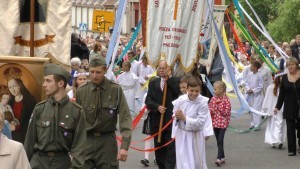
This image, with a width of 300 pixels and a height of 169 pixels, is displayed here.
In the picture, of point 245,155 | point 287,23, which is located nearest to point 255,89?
point 245,155

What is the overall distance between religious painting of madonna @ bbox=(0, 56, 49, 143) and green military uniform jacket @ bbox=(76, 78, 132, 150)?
62cm

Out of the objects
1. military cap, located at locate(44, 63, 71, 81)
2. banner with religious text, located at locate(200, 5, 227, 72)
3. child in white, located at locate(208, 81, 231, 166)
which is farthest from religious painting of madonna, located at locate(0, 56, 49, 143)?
banner with religious text, located at locate(200, 5, 227, 72)

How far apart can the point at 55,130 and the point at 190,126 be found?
4.19 metres

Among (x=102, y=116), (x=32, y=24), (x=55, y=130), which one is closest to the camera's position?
(x=55, y=130)

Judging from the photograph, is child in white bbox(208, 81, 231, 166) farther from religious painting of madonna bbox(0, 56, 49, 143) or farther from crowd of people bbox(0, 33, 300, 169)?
religious painting of madonna bbox(0, 56, 49, 143)

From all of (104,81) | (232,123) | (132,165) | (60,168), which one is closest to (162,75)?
(132,165)

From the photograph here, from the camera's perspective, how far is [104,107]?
33.6 ft

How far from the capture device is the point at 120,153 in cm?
997

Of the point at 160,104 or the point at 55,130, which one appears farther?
the point at 160,104

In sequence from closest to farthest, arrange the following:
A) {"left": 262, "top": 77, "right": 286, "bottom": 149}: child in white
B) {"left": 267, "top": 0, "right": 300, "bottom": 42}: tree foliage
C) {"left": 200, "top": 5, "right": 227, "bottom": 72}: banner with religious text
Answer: {"left": 262, "top": 77, "right": 286, "bottom": 149}: child in white, {"left": 200, "top": 5, "right": 227, "bottom": 72}: banner with religious text, {"left": 267, "top": 0, "right": 300, "bottom": 42}: tree foliage

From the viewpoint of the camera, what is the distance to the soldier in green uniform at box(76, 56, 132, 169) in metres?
10.2

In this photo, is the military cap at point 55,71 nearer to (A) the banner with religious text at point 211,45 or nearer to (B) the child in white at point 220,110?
(B) the child in white at point 220,110

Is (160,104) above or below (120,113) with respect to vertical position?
below

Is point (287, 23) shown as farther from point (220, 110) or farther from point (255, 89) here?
point (220, 110)
